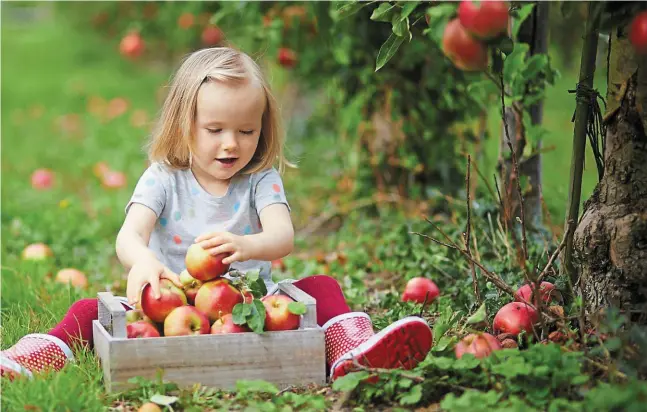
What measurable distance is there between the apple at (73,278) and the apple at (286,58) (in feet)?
6.10

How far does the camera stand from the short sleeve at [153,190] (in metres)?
2.96

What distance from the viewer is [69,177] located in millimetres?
6574

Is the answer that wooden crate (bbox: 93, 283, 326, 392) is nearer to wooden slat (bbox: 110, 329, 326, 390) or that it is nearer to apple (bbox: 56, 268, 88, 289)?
wooden slat (bbox: 110, 329, 326, 390)

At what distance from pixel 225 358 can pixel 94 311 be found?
59cm

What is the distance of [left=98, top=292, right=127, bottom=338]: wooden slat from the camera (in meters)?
2.50

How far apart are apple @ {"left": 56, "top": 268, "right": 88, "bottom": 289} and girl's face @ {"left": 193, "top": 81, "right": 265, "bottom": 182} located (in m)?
1.16

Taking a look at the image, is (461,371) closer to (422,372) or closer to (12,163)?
(422,372)

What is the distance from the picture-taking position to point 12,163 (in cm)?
684

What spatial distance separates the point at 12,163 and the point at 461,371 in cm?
521

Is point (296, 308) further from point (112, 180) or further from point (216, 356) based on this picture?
point (112, 180)

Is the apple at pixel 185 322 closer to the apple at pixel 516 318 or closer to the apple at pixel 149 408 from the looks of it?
the apple at pixel 149 408

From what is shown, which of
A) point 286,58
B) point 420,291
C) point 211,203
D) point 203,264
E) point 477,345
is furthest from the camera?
point 286,58

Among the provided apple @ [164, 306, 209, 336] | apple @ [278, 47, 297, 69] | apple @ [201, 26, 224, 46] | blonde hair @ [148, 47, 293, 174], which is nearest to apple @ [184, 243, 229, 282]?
apple @ [164, 306, 209, 336]

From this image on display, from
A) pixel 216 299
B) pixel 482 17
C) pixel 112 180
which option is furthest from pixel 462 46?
pixel 112 180
